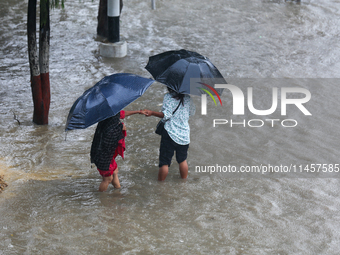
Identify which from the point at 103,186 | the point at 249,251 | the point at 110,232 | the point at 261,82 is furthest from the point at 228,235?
the point at 261,82

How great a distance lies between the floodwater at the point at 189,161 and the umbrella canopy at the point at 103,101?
1.11m

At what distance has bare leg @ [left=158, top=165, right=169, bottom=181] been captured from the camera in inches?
210

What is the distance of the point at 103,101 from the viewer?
4.39 meters

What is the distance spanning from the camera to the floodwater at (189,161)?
4227 millimetres

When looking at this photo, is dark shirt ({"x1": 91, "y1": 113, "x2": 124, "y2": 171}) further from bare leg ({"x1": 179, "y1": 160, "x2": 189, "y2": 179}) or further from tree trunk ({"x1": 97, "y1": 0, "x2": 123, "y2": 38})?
tree trunk ({"x1": 97, "y1": 0, "x2": 123, "y2": 38})

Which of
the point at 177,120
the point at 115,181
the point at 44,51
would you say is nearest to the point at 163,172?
the point at 115,181

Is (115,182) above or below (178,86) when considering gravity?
below

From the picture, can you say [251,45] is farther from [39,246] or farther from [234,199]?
[39,246]

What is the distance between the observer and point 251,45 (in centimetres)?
1113

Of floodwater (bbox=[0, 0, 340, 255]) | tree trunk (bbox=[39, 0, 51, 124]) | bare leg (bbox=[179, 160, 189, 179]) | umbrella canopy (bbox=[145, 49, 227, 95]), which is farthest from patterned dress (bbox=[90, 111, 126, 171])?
tree trunk (bbox=[39, 0, 51, 124])

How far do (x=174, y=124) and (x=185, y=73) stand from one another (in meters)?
0.68

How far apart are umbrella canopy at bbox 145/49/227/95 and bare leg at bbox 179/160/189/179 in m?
1.11

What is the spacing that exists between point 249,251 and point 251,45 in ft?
26.5

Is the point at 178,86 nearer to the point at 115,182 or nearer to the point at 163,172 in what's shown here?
the point at 163,172
